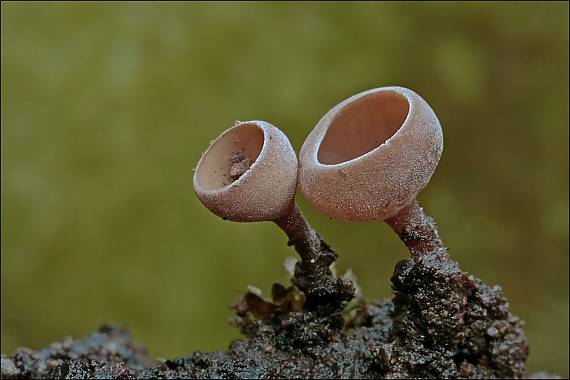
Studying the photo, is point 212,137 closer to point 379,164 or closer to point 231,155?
point 231,155

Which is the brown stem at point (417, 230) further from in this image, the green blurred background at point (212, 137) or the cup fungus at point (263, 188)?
the green blurred background at point (212, 137)

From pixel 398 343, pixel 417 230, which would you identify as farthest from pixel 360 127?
pixel 398 343

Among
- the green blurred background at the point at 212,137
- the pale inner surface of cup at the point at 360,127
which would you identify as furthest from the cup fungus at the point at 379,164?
the green blurred background at the point at 212,137

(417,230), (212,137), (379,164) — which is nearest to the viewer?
(379,164)

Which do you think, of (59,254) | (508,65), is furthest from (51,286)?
(508,65)

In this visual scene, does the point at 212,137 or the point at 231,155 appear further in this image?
the point at 212,137

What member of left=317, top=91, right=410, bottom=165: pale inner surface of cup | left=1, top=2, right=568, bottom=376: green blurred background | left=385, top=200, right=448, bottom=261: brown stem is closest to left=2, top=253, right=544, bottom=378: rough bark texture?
left=385, top=200, right=448, bottom=261: brown stem
